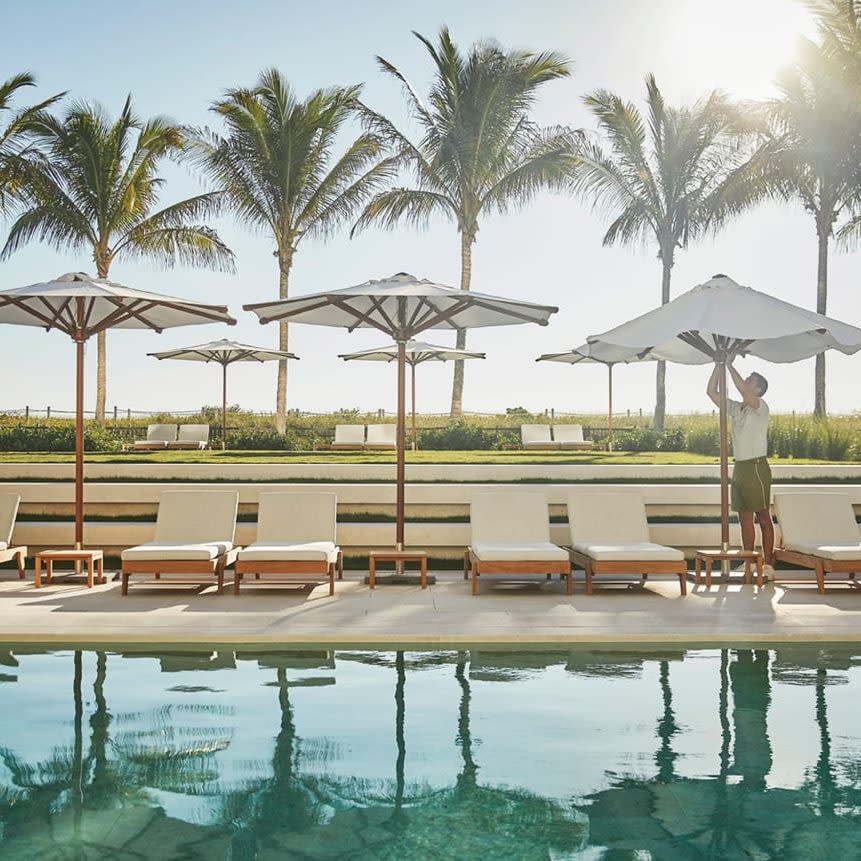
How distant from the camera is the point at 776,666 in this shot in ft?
20.3

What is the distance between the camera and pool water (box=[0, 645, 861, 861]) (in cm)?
369

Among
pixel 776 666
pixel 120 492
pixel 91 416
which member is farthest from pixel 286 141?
pixel 776 666

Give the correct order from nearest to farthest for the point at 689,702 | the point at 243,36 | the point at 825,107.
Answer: the point at 689,702
the point at 243,36
the point at 825,107

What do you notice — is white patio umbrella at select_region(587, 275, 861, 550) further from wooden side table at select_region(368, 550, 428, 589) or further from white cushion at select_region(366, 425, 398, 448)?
white cushion at select_region(366, 425, 398, 448)

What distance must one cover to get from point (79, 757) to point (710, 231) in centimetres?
2412

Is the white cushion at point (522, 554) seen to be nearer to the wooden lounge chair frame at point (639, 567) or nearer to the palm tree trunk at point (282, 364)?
the wooden lounge chair frame at point (639, 567)

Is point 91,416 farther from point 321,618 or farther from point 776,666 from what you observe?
point 776,666

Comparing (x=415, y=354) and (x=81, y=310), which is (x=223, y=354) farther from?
(x=81, y=310)

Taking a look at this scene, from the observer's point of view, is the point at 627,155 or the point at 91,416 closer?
the point at 627,155

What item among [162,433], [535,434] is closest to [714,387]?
[535,434]

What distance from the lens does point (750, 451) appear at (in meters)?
9.32

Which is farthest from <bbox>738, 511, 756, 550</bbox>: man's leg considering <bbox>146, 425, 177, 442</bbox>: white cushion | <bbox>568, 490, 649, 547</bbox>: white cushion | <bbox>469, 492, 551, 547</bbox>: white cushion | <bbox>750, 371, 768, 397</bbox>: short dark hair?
<bbox>146, 425, 177, 442</bbox>: white cushion

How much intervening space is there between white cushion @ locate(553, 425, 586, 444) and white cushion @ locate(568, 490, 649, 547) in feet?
32.9

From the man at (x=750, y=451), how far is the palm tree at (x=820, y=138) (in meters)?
14.9
